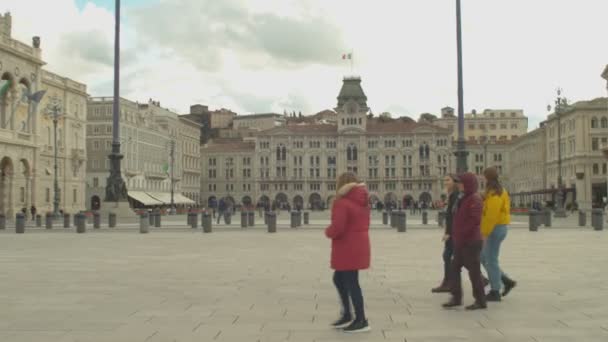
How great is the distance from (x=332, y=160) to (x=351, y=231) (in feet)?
421

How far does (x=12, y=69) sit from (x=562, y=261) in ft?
184

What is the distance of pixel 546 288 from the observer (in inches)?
487

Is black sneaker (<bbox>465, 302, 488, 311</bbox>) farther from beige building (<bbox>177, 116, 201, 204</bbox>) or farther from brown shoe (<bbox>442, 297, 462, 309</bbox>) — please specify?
beige building (<bbox>177, 116, 201, 204</bbox>)

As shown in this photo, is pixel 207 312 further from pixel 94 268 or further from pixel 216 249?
pixel 216 249

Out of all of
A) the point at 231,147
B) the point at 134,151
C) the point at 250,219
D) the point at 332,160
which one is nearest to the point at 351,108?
the point at 332,160

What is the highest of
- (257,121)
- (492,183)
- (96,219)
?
(257,121)

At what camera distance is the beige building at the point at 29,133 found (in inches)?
2457

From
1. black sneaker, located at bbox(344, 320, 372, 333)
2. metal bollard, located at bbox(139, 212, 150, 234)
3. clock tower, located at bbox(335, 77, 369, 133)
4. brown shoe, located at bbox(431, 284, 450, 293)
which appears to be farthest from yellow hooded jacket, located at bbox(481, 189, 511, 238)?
clock tower, located at bbox(335, 77, 369, 133)

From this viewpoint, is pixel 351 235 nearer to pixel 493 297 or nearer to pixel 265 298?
pixel 265 298

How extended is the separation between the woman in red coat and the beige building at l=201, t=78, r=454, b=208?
124568 mm

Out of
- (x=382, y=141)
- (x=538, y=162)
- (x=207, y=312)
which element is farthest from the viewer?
(x=382, y=141)

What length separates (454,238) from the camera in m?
10.5

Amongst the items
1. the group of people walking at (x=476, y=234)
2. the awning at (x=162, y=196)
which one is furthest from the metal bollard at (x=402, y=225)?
the awning at (x=162, y=196)

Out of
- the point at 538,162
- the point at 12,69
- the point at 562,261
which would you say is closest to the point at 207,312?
the point at 562,261
